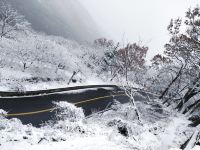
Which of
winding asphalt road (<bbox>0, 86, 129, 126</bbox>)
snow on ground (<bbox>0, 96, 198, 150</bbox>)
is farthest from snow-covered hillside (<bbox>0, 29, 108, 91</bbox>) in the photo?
snow on ground (<bbox>0, 96, 198, 150</bbox>)

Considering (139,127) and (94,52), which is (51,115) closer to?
(139,127)

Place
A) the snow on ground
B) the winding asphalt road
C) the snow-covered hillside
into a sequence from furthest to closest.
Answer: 1. the snow-covered hillside
2. the winding asphalt road
3. the snow on ground

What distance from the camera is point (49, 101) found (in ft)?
83.4

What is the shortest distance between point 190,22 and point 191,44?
1546 mm

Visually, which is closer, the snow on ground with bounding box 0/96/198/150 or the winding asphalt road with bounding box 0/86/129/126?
the snow on ground with bounding box 0/96/198/150

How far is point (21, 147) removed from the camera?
9711mm

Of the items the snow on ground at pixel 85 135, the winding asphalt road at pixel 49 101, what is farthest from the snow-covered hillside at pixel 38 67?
the snow on ground at pixel 85 135

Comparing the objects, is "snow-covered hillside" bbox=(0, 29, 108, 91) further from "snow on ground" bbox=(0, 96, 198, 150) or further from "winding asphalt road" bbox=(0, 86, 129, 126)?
"snow on ground" bbox=(0, 96, 198, 150)

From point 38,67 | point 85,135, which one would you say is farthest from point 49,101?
point 85,135

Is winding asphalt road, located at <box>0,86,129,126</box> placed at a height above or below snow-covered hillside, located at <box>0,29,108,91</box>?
below

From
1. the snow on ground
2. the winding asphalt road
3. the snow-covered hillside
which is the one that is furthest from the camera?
the snow-covered hillside

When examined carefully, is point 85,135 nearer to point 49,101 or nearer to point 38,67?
point 49,101

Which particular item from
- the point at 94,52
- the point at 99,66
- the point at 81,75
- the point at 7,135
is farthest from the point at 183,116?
the point at 94,52

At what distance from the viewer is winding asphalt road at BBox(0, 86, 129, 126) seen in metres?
21.0
